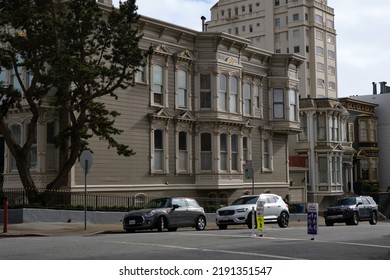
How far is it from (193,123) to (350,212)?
10.4m

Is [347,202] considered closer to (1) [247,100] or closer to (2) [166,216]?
(1) [247,100]

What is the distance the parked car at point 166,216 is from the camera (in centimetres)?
2281

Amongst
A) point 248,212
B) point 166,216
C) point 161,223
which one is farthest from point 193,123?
point 161,223

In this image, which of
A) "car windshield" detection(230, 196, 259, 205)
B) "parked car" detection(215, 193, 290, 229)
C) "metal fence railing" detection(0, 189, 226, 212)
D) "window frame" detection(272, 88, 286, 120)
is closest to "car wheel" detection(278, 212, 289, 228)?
"parked car" detection(215, 193, 290, 229)

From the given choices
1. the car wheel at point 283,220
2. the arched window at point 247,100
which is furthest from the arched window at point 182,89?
the car wheel at point 283,220

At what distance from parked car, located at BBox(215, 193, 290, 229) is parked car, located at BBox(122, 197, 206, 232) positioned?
3.62 ft

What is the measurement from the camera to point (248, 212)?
25.5 meters

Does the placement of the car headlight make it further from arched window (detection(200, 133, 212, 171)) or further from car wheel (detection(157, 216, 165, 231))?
arched window (detection(200, 133, 212, 171))

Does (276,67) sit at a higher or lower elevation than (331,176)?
higher

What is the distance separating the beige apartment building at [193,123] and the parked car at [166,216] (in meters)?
5.57

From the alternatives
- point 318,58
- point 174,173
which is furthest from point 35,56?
point 318,58

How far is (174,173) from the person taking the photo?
3494cm

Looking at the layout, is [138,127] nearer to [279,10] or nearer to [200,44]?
[200,44]

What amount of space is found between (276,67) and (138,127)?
13.5 metres
